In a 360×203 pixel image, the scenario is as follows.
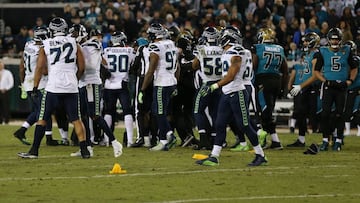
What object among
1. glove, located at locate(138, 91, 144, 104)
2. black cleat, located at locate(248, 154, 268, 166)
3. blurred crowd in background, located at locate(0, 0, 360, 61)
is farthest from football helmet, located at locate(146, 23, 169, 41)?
blurred crowd in background, located at locate(0, 0, 360, 61)

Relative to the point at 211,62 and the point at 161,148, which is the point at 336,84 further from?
the point at 161,148

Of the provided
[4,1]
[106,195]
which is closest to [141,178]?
[106,195]

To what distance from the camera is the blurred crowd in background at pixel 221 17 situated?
84.1 feet

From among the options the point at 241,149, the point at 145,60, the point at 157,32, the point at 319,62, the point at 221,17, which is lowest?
the point at 241,149

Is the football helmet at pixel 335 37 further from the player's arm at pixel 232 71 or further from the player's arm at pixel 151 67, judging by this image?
the player's arm at pixel 232 71

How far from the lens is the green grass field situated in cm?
1148

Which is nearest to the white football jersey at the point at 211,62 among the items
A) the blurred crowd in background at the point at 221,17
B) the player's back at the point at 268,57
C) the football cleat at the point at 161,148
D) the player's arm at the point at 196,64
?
the player's arm at the point at 196,64

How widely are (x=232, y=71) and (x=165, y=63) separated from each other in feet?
10.2

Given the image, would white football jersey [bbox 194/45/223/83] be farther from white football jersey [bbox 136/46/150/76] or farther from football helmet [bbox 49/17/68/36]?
football helmet [bbox 49/17/68/36]

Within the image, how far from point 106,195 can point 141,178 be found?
1491 millimetres

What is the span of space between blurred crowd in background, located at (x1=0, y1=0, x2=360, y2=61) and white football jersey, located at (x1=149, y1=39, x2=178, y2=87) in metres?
7.83

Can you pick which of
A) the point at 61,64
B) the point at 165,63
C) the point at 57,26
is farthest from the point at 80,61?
the point at 165,63

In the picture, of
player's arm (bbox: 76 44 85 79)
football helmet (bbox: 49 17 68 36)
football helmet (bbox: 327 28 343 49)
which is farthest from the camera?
football helmet (bbox: 327 28 343 49)

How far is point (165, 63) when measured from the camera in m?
16.8
